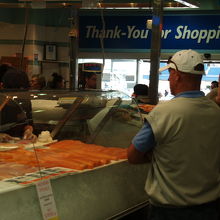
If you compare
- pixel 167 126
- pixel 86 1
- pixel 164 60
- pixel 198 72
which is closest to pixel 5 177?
pixel 167 126

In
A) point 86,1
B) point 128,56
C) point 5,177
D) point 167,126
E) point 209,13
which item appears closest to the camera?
point 167,126

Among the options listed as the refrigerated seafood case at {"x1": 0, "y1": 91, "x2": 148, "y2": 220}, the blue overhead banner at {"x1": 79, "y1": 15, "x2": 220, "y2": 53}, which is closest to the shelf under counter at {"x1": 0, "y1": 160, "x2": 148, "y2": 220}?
the refrigerated seafood case at {"x1": 0, "y1": 91, "x2": 148, "y2": 220}

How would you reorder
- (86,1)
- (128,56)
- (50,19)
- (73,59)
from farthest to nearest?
1. (50,19)
2. (128,56)
3. (73,59)
4. (86,1)

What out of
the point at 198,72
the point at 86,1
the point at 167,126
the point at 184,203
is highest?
the point at 86,1

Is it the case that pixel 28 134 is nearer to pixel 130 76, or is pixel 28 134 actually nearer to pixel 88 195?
pixel 88 195

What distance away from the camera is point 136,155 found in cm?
222

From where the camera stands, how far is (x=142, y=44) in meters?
10.2

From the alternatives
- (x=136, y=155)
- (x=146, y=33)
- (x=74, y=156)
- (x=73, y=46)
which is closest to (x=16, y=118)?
(x=74, y=156)

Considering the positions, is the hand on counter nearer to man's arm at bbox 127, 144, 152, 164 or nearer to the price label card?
the price label card

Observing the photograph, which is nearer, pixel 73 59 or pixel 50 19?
pixel 73 59

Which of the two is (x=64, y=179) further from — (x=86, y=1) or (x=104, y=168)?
(x=86, y=1)

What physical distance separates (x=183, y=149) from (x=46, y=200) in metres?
0.80

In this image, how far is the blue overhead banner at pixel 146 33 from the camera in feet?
31.6

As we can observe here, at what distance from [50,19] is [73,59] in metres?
6.29
